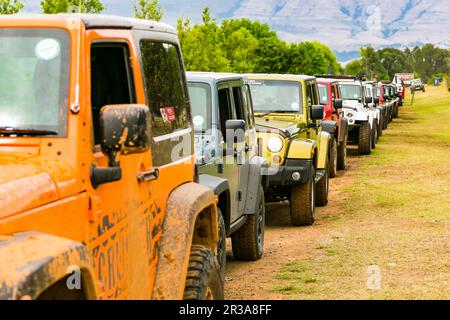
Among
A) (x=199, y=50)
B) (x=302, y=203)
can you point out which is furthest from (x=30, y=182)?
(x=199, y=50)

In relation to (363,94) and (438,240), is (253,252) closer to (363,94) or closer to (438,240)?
(438,240)

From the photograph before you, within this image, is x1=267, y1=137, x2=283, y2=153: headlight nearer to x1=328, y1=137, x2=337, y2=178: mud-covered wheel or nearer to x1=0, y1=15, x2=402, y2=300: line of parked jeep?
x1=328, y1=137, x2=337, y2=178: mud-covered wheel

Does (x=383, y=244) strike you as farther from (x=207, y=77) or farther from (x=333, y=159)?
(x=333, y=159)

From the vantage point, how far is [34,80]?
156 inches

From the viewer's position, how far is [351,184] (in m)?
17.2

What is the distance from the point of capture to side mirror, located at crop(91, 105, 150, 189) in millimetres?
3676

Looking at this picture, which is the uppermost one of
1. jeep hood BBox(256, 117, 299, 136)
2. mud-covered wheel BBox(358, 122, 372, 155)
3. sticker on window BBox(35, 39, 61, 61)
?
sticker on window BBox(35, 39, 61, 61)

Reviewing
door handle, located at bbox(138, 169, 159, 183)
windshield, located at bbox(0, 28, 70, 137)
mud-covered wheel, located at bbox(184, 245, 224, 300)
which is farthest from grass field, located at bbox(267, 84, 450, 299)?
windshield, located at bbox(0, 28, 70, 137)

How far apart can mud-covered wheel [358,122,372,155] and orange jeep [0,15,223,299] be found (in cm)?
1886

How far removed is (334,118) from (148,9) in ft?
25.1

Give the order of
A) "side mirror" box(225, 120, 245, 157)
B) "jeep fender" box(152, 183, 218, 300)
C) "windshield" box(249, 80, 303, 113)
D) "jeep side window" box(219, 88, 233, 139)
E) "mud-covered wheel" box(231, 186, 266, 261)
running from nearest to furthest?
"jeep fender" box(152, 183, 218, 300) → "side mirror" box(225, 120, 245, 157) → "jeep side window" box(219, 88, 233, 139) → "mud-covered wheel" box(231, 186, 266, 261) → "windshield" box(249, 80, 303, 113)

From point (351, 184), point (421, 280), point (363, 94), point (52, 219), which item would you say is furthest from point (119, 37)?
point (363, 94)

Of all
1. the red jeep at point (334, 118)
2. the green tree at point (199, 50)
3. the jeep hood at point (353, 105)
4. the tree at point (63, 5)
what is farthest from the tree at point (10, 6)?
the green tree at point (199, 50)
